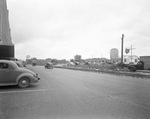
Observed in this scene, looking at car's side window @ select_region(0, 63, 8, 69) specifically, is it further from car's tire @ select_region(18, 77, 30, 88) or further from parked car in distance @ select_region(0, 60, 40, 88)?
car's tire @ select_region(18, 77, 30, 88)

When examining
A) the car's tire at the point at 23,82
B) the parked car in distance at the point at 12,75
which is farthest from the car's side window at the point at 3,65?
the car's tire at the point at 23,82

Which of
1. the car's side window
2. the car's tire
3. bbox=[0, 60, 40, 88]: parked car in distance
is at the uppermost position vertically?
the car's side window

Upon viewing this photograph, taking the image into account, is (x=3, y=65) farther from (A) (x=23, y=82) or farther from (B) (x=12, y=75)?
(A) (x=23, y=82)

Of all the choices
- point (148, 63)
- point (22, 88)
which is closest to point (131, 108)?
point (22, 88)

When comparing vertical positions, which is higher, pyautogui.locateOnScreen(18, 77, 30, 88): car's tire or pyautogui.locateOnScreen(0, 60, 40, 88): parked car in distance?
pyautogui.locateOnScreen(0, 60, 40, 88): parked car in distance

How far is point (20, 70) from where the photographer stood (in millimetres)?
9156

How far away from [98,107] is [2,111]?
3.38m

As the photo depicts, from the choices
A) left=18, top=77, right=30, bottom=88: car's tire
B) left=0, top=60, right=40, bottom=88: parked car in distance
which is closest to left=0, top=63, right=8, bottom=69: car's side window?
left=0, top=60, right=40, bottom=88: parked car in distance

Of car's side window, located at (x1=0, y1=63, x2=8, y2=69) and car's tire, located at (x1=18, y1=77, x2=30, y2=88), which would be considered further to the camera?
car's tire, located at (x1=18, y1=77, x2=30, y2=88)

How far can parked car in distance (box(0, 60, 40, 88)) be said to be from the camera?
28.5ft

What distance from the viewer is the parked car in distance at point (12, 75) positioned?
8.70 meters

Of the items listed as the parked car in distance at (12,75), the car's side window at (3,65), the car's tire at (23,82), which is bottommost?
the car's tire at (23,82)

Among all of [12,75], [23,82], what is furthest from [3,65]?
[23,82]

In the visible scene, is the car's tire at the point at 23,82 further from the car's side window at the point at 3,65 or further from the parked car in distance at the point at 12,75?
the car's side window at the point at 3,65
